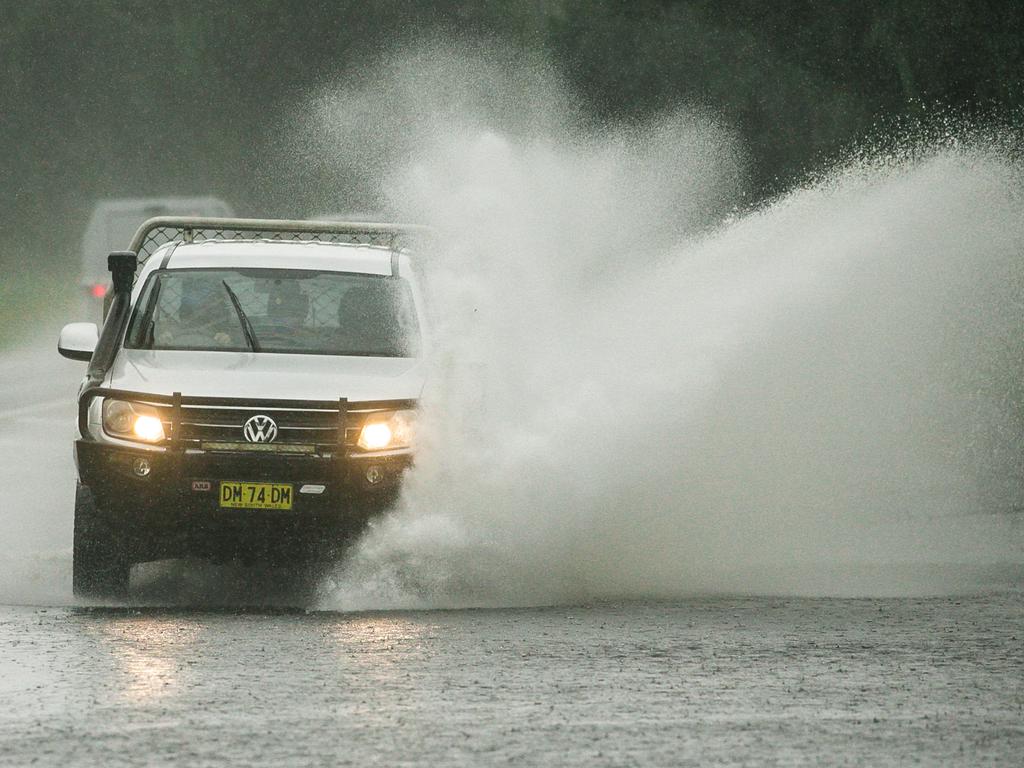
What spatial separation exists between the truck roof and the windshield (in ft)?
0.21

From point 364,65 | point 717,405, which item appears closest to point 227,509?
point 717,405

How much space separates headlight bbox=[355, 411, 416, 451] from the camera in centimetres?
1045

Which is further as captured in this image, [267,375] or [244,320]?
[244,320]

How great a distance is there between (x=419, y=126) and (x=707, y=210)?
432 inches

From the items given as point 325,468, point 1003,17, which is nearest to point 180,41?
point 1003,17

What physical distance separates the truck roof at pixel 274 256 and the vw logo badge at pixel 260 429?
1719 millimetres

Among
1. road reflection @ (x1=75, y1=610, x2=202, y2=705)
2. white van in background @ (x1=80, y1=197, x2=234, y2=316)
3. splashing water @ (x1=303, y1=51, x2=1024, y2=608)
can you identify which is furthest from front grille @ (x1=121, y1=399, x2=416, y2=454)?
white van in background @ (x1=80, y1=197, x2=234, y2=316)

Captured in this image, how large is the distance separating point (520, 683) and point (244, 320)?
4.00m

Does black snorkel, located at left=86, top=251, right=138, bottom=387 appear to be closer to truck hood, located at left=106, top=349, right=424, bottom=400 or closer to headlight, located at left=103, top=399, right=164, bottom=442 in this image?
truck hood, located at left=106, top=349, right=424, bottom=400

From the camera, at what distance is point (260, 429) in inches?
409

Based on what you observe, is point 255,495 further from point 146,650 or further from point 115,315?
point 115,315

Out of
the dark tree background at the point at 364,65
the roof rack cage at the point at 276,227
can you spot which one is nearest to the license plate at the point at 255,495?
the roof rack cage at the point at 276,227

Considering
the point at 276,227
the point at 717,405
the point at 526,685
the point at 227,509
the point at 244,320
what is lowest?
the point at 526,685

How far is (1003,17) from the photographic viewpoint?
2380 cm
